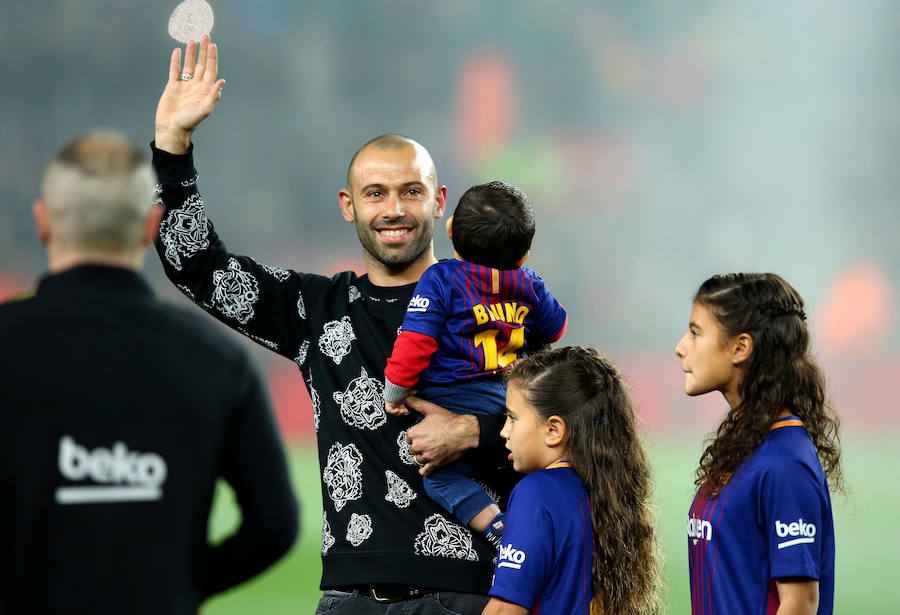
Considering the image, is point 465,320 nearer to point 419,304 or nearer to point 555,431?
point 419,304

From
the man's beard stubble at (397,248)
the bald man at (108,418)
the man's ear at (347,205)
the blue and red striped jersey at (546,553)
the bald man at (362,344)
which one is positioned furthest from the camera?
the man's ear at (347,205)

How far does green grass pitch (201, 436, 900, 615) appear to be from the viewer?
6.64m

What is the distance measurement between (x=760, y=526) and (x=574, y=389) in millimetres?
470

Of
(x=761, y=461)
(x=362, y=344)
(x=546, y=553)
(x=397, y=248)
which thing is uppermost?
(x=397, y=248)

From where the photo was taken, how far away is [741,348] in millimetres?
2307

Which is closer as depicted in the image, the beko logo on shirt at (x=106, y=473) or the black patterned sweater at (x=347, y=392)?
the beko logo on shirt at (x=106, y=473)

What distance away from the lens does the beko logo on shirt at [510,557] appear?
6.85 ft

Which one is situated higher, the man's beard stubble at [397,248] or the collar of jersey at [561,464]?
the man's beard stubble at [397,248]

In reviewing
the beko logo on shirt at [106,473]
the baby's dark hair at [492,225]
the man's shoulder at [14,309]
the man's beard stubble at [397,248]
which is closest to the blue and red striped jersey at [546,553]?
the baby's dark hair at [492,225]

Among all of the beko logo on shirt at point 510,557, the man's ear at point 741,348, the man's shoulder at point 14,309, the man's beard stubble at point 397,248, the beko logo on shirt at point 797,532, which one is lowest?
the beko logo on shirt at point 510,557

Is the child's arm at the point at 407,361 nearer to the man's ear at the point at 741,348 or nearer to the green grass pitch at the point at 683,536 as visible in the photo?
the man's ear at the point at 741,348

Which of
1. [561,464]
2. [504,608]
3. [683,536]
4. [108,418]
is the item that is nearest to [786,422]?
[561,464]

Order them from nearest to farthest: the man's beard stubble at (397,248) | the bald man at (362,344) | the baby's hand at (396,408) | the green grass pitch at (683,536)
Answer: the bald man at (362,344) → the baby's hand at (396,408) → the man's beard stubble at (397,248) → the green grass pitch at (683,536)

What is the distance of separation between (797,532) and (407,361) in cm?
91
